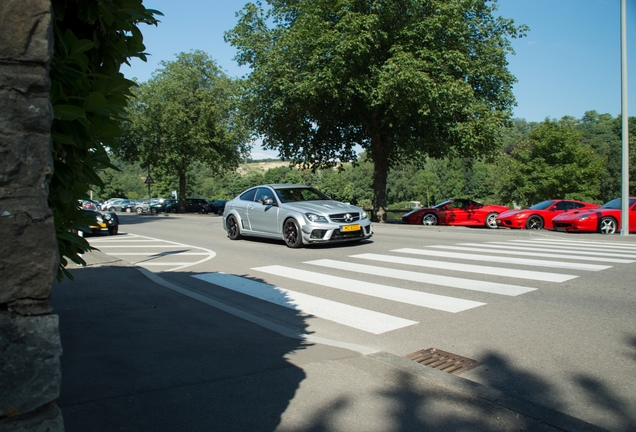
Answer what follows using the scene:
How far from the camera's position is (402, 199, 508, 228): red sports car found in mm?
24422

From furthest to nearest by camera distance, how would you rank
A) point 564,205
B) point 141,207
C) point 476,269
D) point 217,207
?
point 141,207 < point 217,207 < point 564,205 < point 476,269

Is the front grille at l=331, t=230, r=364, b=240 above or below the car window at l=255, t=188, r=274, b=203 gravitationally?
below

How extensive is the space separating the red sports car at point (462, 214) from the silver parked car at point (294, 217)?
11558 mm

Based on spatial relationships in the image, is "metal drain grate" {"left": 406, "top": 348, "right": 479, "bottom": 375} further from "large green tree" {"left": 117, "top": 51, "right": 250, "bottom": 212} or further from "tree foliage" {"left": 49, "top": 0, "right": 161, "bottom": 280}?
"large green tree" {"left": 117, "top": 51, "right": 250, "bottom": 212}

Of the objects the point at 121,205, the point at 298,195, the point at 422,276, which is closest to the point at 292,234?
the point at 298,195

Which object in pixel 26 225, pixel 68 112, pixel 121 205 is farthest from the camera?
pixel 121 205

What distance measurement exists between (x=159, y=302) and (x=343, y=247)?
6823 mm

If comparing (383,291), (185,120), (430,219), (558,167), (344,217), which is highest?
(185,120)

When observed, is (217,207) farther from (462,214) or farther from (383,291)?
(383,291)

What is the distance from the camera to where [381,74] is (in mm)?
21500

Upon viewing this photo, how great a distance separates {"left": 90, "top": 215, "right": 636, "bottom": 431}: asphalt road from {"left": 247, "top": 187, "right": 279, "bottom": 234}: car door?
0.98 meters

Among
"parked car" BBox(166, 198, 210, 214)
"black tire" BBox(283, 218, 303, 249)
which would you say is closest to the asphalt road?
"black tire" BBox(283, 218, 303, 249)

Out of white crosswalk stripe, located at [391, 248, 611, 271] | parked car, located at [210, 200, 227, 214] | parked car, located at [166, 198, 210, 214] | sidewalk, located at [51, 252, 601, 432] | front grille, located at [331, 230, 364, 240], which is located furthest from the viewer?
parked car, located at [166, 198, 210, 214]

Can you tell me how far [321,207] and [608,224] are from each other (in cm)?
1134
